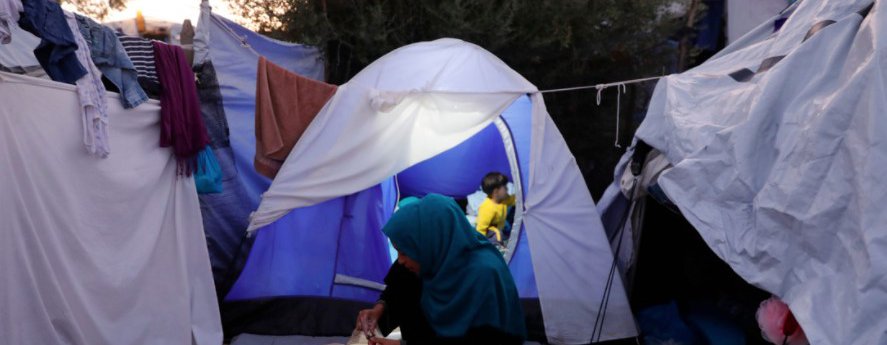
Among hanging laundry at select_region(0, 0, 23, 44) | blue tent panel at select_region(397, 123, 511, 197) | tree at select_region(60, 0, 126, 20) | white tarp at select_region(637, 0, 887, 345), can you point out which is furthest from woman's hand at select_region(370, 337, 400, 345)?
tree at select_region(60, 0, 126, 20)

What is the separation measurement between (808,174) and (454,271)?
135 centimetres

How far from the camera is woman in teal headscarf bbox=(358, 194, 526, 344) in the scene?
2324mm

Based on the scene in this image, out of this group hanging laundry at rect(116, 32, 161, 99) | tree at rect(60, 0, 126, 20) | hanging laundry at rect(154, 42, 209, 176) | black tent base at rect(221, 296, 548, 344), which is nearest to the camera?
hanging laundry at rect(116, 32, 161, 99)

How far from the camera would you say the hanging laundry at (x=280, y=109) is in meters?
3.99

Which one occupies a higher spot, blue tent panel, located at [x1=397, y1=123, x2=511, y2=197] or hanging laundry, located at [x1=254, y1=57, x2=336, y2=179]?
hanging laundry, located at [x1=254, y1=57, x2=336, y2=179]

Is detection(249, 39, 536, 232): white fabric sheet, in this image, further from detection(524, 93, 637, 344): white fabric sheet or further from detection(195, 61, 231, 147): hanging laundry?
detection(195, 61, 231, 147): hanging laundry

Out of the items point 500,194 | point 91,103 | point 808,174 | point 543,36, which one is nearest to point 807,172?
point 808,174

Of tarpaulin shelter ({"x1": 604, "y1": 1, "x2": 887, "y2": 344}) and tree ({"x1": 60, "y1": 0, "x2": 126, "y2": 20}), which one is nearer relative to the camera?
tarpaulin shelter ({"x1": 604, "y1": 1, "x2": 887, "y2": 344})

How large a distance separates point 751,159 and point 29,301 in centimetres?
324

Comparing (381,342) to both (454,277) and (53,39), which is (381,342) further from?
(53,39)

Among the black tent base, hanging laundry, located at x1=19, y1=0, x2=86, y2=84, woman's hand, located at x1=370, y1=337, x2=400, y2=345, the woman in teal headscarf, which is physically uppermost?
hanging laundry, located at x1=19, y1=0, x2=86, y2=84

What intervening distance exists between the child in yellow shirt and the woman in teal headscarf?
10.5 ft

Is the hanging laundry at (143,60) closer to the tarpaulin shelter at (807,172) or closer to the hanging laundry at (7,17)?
the hanging laundry at (7,17)

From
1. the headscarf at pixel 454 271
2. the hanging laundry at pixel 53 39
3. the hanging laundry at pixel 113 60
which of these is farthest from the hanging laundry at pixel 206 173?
the headscarf at pixel 454 271
